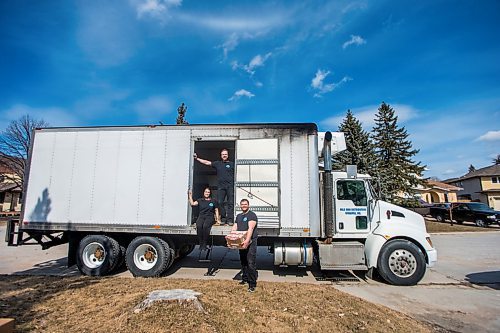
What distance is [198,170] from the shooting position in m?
9.59

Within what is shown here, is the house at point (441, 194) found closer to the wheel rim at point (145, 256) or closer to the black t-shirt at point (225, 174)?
the black t-shirt at point (225, 174)

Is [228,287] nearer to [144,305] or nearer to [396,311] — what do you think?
[144,305]

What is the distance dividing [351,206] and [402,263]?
1.83m

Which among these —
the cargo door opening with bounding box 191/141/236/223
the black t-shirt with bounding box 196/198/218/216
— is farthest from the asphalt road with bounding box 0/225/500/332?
the cargo door opening with bounding box 191/141/236/223

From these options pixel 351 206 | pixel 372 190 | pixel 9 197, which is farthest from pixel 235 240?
pixel 9 197

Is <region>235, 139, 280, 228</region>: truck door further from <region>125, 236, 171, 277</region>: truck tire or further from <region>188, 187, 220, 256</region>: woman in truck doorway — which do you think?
<region>125, 236, 171, 277</region>: truck tire

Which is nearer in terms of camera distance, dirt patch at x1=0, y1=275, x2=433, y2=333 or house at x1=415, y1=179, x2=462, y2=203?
dirt patch at x1=0, y1=275, x2=433, y2=333

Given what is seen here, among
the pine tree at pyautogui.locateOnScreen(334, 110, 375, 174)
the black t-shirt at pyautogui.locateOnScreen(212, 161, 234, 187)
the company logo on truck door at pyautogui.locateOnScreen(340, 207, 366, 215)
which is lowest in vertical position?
the company logo on truck door at pyautogui.locateOnScreen(340, 207, 366, 215)

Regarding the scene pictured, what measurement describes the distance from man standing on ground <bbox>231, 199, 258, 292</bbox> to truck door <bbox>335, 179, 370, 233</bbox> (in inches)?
100

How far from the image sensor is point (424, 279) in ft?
23.2

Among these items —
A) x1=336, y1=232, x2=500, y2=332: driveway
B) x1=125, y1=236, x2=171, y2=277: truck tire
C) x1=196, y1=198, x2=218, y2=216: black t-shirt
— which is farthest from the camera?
x1=125, y1=236, x2=171, y2=277: truck tire

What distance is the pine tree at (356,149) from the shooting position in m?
22.3

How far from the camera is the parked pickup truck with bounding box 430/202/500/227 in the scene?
20094 millimetres

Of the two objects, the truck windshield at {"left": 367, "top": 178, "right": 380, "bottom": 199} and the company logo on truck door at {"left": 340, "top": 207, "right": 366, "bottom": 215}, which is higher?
the truck windshield at {"left": 367, "top": 178, "right": 380, "bottom": 199}
